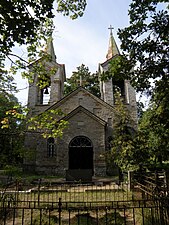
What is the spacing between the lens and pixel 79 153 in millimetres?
21172

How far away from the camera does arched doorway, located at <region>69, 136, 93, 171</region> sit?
811 inches

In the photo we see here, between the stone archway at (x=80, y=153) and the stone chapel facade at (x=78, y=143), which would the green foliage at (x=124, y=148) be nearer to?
the stone chapel facade at (x=78, y=143)

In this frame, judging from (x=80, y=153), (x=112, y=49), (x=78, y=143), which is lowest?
(x=80, y=153)

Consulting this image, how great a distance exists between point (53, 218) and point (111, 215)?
1.88 metres

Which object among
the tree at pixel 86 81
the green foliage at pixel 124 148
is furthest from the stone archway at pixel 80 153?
the tree at pixel 86 81

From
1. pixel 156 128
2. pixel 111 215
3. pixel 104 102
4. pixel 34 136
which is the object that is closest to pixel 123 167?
pixel 156 128

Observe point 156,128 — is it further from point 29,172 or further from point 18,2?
point 29,172

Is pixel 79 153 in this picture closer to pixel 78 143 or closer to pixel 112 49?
pixel 78 143

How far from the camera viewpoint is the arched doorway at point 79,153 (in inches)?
811

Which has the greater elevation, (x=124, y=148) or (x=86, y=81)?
(x=86, y=81)

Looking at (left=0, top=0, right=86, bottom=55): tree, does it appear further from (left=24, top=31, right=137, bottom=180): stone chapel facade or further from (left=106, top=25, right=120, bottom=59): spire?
(left=106, top=25, right=120, bottom=59): spire

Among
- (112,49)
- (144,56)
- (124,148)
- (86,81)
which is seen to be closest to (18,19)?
(144,56)

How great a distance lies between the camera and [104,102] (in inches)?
912

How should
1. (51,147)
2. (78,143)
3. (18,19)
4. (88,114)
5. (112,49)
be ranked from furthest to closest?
(112,49) → (51,147) → (88,114) → (78,143) → (18,19)
